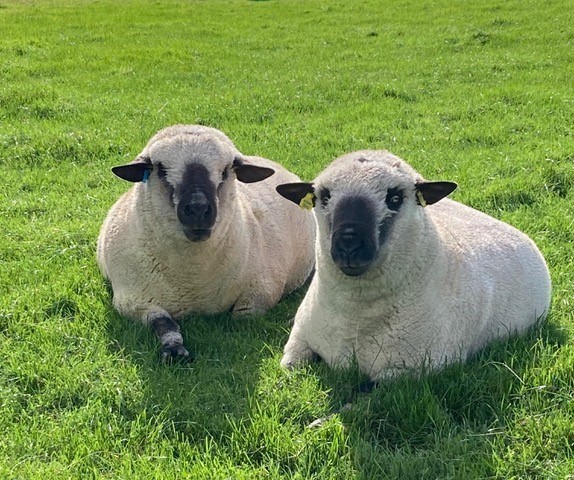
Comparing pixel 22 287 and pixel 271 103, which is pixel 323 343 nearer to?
pixel 22 287

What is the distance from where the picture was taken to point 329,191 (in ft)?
12.2

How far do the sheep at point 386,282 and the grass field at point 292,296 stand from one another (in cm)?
18

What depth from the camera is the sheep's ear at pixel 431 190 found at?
147 inches

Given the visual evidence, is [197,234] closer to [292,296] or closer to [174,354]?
[174,354]

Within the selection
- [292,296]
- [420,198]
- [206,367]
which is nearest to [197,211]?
[206,367]

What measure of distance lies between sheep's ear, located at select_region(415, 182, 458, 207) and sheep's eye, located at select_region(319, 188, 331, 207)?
0.50 meters

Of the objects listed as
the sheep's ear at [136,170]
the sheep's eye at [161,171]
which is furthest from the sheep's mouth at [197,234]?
the sheep's ear at [136,170]

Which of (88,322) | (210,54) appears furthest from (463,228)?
(210,54)

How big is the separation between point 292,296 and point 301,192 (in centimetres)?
180

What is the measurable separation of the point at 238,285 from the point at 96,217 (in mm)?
2375

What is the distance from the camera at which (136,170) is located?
470 cm

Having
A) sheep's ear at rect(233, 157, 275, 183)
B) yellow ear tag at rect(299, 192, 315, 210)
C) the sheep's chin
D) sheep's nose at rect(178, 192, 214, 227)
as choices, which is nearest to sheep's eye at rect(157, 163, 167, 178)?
sheep's nose at rect(178, 192, 214, 227)

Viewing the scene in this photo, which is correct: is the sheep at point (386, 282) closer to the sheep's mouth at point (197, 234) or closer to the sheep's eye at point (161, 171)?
the sheep's mouth at point (197, 234)

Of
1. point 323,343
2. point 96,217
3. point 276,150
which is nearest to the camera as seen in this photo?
point 323,343
